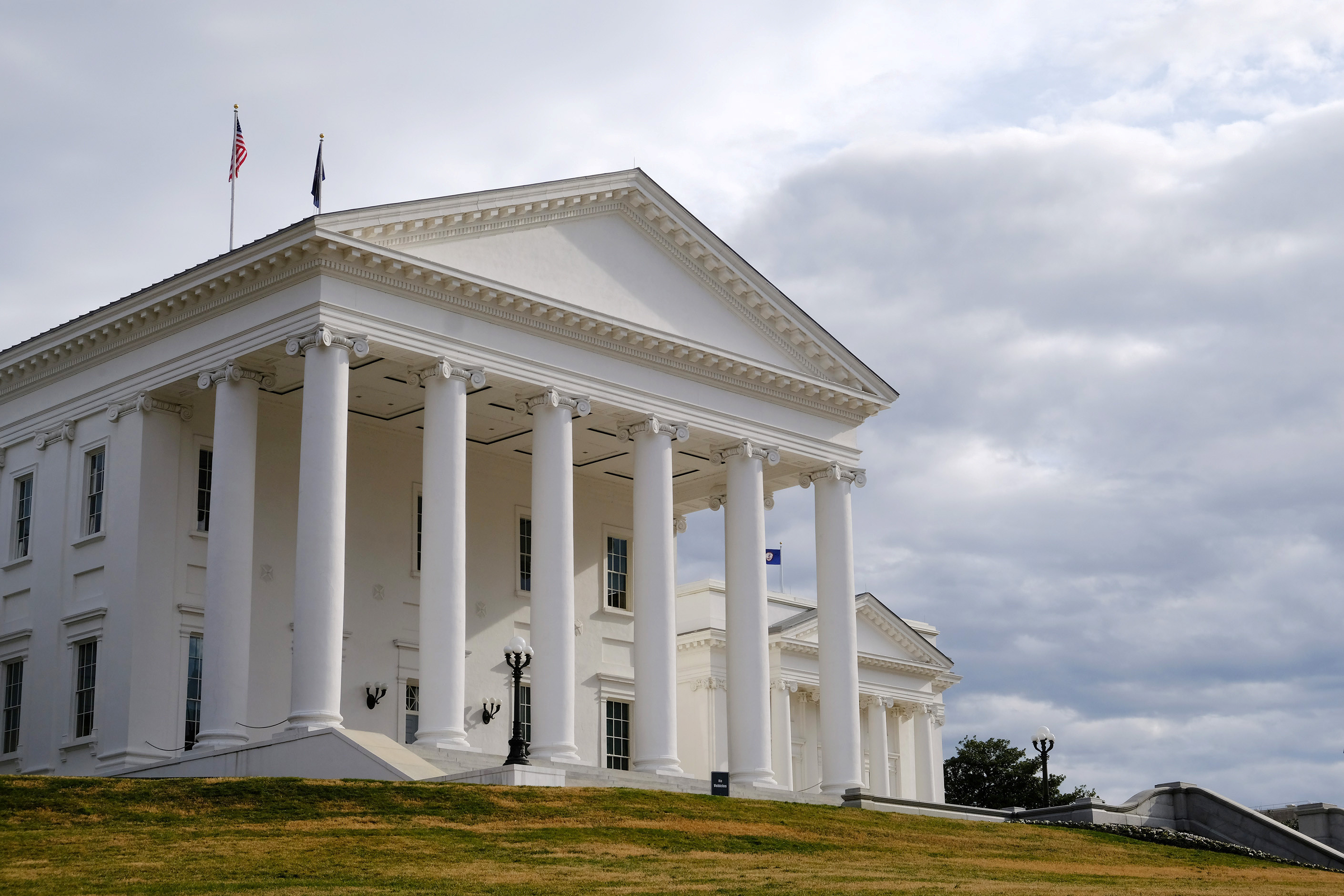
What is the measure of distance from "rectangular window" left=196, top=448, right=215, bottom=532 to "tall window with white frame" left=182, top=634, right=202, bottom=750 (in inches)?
107

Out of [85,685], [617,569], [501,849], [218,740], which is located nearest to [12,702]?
[85,685]

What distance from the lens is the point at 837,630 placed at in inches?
1815

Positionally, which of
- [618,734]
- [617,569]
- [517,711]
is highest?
[617,569]

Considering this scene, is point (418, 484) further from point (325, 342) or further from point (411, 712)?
point (325, 342)

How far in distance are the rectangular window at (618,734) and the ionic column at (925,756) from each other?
22664 millimetres

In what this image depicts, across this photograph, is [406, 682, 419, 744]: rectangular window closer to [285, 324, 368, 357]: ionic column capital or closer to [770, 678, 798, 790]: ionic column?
[285, 324, 368, 357]: ionic column capital

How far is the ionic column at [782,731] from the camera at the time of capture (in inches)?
2430

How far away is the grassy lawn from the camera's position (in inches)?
882

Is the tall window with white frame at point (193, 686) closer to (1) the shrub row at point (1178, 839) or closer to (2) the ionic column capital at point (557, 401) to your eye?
(2) the ionic column capital at point (557, 401)

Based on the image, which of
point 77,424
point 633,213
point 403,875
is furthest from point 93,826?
point 633,213

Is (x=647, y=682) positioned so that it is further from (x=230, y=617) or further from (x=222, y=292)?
(x=222, y=292)

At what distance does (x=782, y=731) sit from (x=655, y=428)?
74.3 ft

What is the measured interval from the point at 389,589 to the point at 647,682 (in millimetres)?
7583

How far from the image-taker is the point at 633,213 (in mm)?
44188
